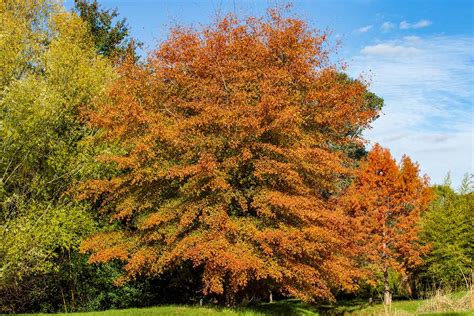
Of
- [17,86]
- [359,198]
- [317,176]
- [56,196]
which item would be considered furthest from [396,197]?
[17,86]

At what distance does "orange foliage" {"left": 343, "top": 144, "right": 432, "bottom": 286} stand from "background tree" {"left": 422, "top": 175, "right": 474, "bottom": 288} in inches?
34.5

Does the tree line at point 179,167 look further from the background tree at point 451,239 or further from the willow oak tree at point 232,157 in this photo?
the background tree at point 451,239

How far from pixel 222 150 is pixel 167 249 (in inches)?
159

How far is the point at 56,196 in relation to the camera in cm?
2159

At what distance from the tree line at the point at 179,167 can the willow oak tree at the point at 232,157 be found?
0.24 feet

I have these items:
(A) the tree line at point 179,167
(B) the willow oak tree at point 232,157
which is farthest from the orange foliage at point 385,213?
(B) the willow oak tree at point 232,157

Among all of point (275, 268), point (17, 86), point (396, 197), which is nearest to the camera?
point (275, 268)

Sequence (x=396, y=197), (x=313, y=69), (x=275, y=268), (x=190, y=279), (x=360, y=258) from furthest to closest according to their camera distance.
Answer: (x=396, y=197)
(x=360, y=258)
(x=190, y=279)
(x=313, y=69)
(x=275, y=268)

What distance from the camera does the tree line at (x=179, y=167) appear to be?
17.1 m

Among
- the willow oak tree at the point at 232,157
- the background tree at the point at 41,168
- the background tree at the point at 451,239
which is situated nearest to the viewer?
the willow oak tree at the point at 232,157

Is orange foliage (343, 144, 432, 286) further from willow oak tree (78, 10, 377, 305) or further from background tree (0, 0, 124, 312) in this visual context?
background tree (0, 0, 124, 312)

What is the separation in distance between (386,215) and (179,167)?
21.0 metres

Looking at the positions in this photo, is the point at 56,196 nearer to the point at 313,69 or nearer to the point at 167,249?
the point at 167,249

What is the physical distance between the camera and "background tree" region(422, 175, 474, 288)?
30.6m
